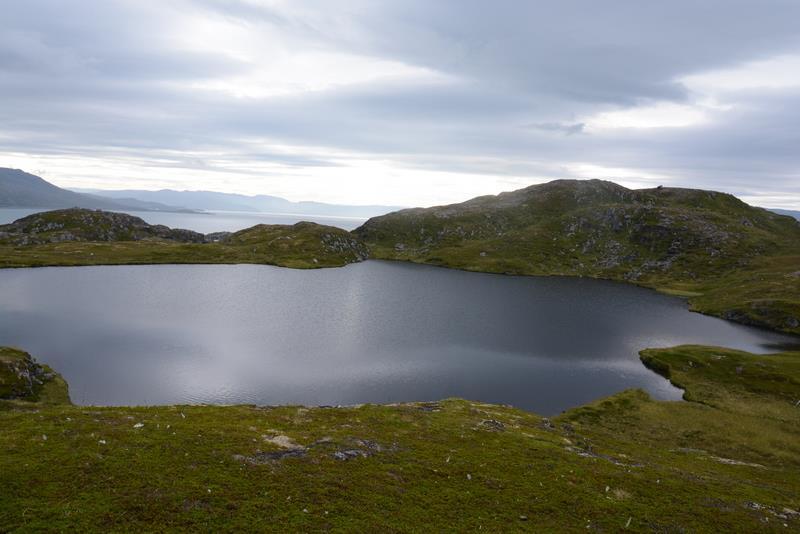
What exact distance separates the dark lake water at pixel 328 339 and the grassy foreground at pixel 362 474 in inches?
Result: 630

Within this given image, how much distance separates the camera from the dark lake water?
68.1 meters

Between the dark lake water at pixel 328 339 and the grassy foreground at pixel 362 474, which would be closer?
the grassy foreground at pixel 362 474

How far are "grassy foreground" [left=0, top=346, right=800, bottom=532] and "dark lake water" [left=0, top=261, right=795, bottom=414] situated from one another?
15994 millimetres

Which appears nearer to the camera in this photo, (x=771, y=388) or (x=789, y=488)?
(x=789, y=488)

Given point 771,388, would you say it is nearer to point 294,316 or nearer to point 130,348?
point 294,316

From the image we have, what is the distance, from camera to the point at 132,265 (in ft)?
611

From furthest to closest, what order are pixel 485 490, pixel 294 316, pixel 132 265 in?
pixel 132 265, pixel 294 316, pixel 485 490

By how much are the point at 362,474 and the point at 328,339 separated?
6310cm

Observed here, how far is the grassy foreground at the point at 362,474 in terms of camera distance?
80.2ft

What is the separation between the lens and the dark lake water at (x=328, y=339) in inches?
2682

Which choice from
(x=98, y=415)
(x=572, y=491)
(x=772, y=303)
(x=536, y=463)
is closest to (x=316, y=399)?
(x=98, y=415)

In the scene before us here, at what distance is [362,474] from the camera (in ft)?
103

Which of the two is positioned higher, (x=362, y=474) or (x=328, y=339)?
(x=362, y=474)

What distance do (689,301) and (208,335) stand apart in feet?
600
